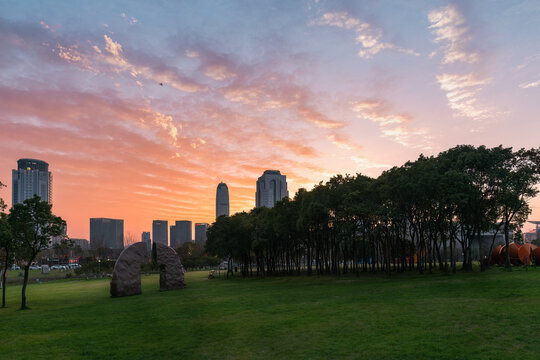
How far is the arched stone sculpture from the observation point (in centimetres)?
3894

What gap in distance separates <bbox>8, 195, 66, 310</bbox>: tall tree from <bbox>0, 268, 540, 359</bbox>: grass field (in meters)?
6.13

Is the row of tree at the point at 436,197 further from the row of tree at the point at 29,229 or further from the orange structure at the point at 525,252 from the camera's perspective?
the row of tree at the point at 29,229

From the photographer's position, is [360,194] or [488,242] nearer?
[360,194]

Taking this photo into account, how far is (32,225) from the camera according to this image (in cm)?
2853

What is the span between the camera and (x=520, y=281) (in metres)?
25.8

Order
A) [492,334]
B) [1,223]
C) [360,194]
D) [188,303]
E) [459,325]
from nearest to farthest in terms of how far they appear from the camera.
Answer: [492,334], [459,325], [1,223], [188,303], [360,194]

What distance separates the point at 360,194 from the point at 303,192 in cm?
874

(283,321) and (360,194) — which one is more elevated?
(360,194)

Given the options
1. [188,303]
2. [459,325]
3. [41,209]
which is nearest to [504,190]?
[459,325]

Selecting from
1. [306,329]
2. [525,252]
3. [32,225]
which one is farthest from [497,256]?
[32,225]

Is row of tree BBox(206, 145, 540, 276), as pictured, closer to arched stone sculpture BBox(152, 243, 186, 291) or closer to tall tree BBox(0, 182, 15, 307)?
arched stone sculpture BBox(152, 243, 186, 291)

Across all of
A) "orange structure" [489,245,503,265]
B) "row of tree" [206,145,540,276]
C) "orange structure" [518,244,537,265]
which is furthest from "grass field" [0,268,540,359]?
"orange structure" [489,245,503,265]

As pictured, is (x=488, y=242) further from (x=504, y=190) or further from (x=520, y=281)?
(x=520, y=281)

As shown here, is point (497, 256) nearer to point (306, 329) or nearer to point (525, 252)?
point (525, 252)
